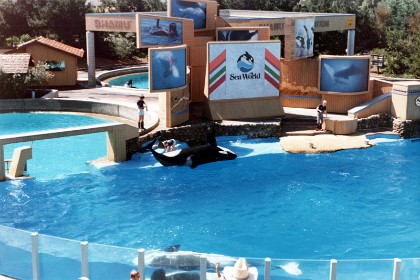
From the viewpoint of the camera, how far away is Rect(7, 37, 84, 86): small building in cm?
3850

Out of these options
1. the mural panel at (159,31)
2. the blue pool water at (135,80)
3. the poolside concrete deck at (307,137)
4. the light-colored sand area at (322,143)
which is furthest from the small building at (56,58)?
the light-colored sand area at (322,143)

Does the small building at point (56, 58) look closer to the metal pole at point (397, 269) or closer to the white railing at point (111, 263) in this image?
the white railing at point (111, 263)

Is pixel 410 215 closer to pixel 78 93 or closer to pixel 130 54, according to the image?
pixel 78 93

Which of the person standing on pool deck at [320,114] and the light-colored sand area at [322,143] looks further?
the person standing on pool deck at [320,114]

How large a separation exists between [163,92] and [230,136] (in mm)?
3744

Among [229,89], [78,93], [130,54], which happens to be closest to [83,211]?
[229,89]

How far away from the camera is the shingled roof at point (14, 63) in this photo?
34359mm

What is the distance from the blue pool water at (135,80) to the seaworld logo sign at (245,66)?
16.7 meters

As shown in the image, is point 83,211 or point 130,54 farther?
point 130,54

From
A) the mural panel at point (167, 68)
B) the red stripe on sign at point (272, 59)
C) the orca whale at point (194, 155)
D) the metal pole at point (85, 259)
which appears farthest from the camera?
the red stripe on sign at point (272, 59)

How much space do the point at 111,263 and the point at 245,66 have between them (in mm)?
19565

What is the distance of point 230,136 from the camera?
91.1 feet

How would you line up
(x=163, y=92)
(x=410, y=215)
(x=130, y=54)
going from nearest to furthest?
(x=410, y=215)
(x=163, y=92)
(x=130, y=54)

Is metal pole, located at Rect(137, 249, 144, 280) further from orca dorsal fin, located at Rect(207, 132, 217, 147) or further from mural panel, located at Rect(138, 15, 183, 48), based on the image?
mural panel, located at Rect(138, 15, 183, 48)
